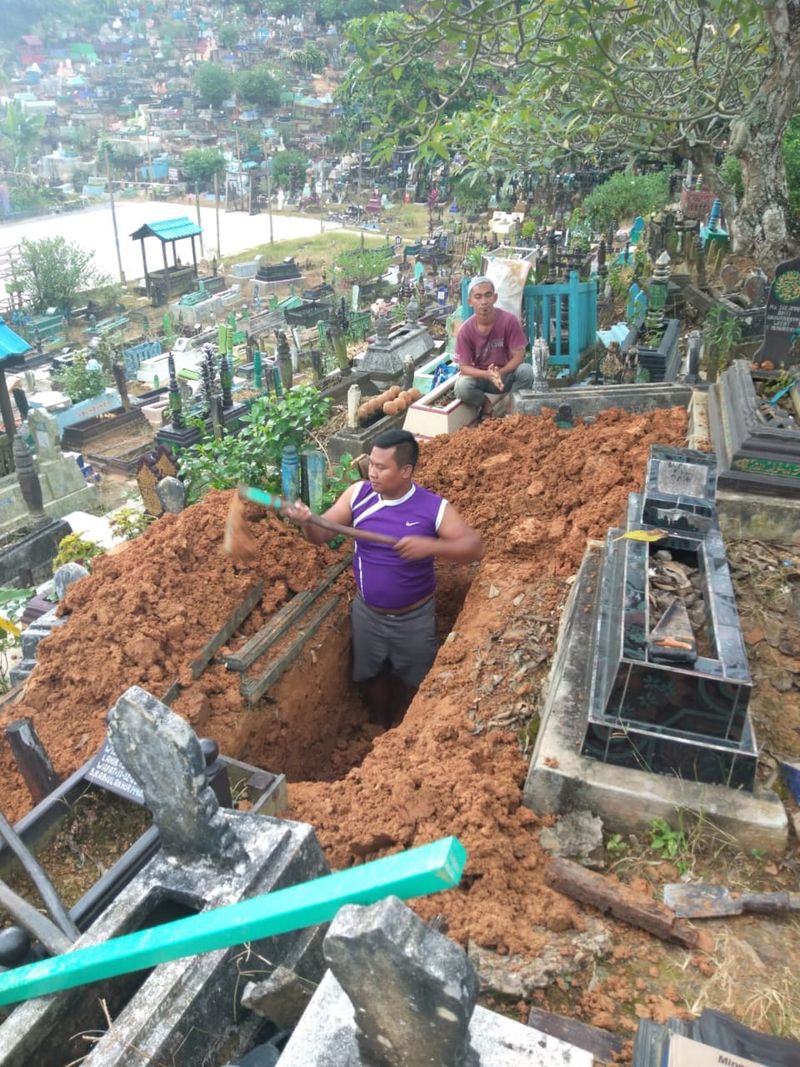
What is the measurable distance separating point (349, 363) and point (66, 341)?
57.3ft

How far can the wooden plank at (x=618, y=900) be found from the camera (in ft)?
7.77

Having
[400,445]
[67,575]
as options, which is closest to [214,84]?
[67,575]

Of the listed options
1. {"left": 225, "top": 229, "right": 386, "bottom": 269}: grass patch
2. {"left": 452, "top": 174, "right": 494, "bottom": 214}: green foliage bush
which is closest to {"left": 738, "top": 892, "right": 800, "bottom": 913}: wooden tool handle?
{"left": 225, "top": 229, "right": 386, "bottom": 269}: grass patch

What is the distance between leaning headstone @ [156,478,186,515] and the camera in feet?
19.1

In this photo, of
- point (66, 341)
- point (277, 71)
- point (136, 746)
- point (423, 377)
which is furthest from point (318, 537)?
point (277, 71)

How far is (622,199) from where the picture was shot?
21.7 metres

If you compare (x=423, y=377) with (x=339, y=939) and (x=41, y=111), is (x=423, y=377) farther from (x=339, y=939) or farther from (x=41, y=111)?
(x=41, y=111)

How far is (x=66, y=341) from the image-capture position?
25797 mm

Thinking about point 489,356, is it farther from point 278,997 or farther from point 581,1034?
point 278,997

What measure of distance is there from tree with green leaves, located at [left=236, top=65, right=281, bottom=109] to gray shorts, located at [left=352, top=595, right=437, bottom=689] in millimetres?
66312

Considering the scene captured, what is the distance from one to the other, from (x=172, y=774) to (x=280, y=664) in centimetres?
252

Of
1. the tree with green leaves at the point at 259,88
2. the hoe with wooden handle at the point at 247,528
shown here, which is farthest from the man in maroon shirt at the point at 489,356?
the tree with green leaves at the point at 259,88

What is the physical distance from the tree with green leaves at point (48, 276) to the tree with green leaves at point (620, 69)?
22194 mm

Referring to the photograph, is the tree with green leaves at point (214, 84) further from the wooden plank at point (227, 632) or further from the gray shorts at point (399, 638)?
the gray shorts at point (399, 638)
